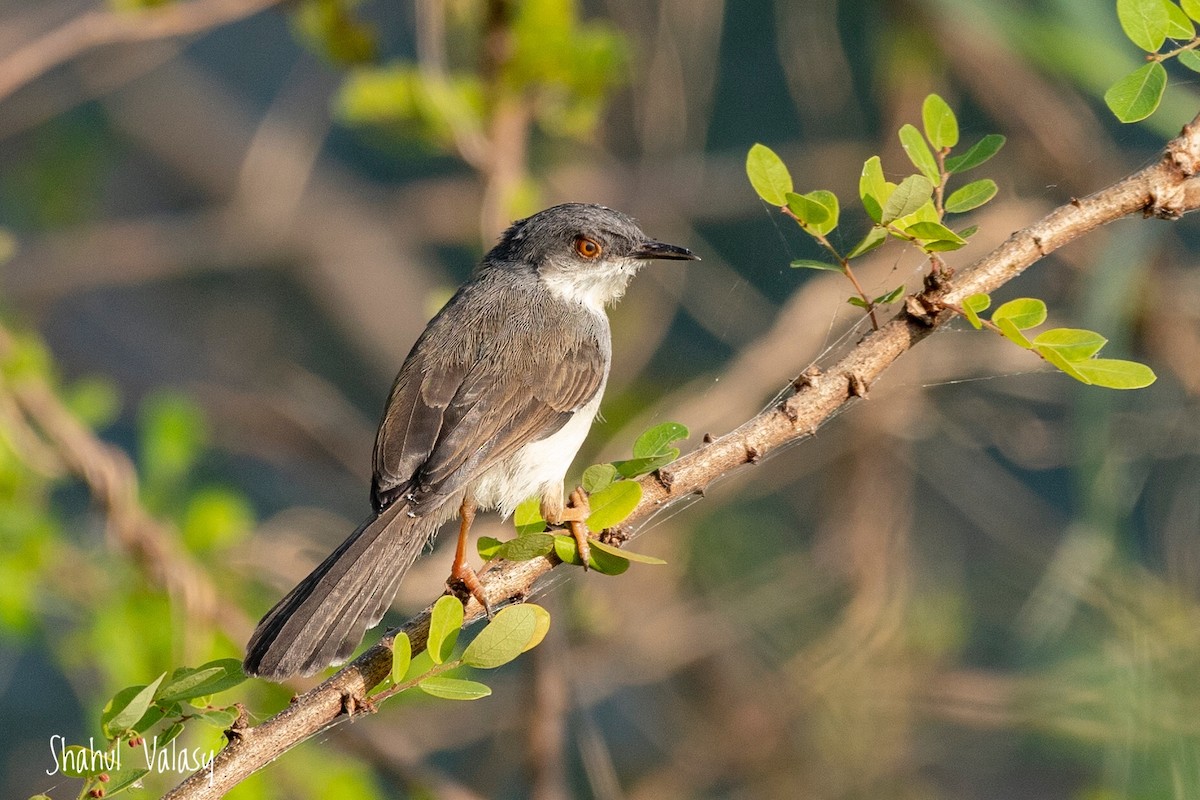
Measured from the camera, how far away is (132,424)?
780 cm

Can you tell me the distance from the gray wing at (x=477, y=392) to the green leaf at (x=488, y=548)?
74cm

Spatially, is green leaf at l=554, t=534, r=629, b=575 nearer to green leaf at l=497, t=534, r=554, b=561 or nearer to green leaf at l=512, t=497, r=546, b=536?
green leaf at l=497, t=534, r=554, b=561

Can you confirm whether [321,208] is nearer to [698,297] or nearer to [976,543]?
[698,297]

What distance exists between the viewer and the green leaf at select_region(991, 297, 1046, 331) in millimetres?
2090

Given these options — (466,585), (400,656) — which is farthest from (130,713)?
(466,585)

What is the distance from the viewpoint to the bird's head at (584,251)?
3850mm

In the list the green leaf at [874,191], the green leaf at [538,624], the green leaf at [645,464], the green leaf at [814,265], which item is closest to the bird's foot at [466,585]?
the green leaf at [538,624]

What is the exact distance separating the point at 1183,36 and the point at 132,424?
6.87 meters

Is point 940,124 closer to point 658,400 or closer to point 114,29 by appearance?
point 114,29

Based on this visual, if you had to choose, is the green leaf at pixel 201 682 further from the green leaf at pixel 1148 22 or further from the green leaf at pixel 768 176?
the green leaf at pixel 1148 22

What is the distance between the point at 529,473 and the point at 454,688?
127 cm

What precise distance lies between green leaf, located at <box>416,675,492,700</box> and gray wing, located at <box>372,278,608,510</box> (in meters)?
0.98

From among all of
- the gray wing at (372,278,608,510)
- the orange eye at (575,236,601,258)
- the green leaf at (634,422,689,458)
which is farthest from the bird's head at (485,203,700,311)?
the green leaf at (634,422,689,458)

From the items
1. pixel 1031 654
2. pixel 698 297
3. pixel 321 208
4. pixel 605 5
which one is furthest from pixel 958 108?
pixel 321 208
